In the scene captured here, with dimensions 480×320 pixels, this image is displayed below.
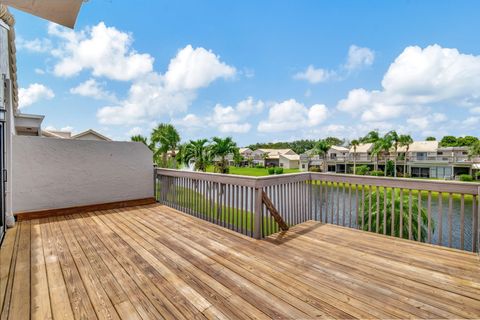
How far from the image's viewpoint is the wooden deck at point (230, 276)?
5.70 ft

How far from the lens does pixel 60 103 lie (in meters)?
13.7

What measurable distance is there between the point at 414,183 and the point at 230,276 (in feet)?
8.95

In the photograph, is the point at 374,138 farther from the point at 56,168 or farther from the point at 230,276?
the point at 56,168

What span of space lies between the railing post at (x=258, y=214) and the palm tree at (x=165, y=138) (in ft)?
63.2

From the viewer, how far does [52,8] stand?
206 cm

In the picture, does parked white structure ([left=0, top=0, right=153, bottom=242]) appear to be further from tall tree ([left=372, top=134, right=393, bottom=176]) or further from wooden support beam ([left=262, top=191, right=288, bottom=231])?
tall tree ([left=372, top=134, right=393, bottom=176])

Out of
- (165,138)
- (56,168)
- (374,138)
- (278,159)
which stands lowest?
(278,159)

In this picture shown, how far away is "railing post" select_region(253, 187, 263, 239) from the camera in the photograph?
10.7 ft

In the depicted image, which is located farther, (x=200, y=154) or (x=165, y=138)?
(x=165, y=138)

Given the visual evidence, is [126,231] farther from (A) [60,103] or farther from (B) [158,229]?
(A) [60,103]

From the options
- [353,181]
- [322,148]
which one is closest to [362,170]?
[322,148]

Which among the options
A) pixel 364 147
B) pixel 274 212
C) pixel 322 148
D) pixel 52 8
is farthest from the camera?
pixel 364 147

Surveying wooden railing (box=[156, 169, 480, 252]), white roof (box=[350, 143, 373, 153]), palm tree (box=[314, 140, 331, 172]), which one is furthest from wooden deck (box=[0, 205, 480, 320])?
white roof (box=[350, 143, 373, 153])

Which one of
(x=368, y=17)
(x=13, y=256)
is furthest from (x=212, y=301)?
(x=368, y=17)
